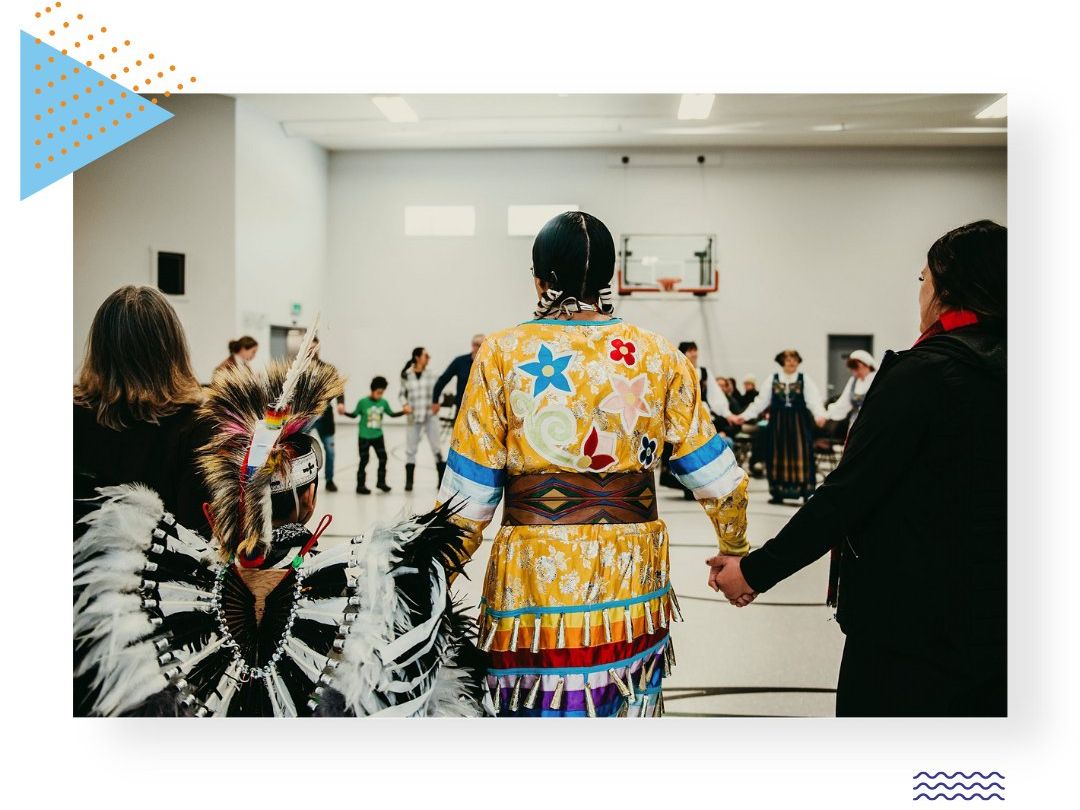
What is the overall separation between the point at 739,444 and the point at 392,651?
8125 millimetres

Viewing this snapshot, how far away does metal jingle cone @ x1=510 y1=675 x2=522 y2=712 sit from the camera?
1776 mm

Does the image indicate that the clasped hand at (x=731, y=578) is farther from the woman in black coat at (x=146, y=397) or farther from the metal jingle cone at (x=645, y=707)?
the woman in black coat at (x=146, y=397)

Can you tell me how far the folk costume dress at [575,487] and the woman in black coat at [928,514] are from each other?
0.21m

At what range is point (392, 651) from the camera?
1.80 m

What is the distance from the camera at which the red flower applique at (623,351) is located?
1663 millimetres

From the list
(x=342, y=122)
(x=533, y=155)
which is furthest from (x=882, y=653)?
(x=533, y=155)

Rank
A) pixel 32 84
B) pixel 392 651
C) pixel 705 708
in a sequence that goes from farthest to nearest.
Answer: pixel 705 708 → pixel 32 84 → pixel 392 651

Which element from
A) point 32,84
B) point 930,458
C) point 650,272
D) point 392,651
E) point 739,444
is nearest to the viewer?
point 930,458

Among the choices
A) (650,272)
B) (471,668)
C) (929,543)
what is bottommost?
(471,668)

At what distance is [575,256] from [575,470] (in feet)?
1.36

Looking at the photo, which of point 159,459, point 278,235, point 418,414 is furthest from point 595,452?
point 278,235

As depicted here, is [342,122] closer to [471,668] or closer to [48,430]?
[48,430]

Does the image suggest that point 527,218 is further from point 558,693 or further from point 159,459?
point 558,693

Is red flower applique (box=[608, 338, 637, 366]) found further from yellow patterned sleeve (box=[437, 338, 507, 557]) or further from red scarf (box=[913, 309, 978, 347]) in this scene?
red scarf (box=[913, 309, 978, 347])
